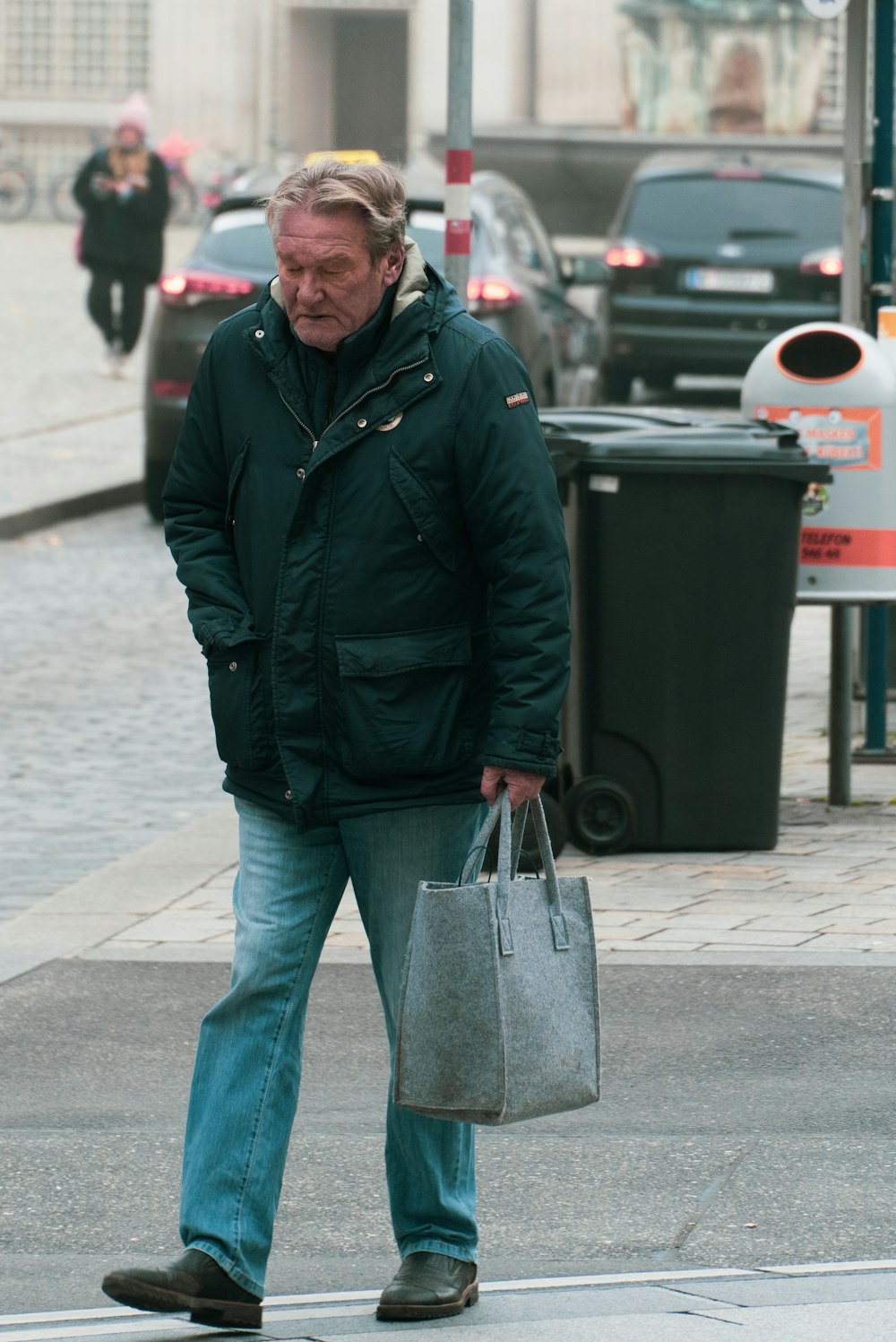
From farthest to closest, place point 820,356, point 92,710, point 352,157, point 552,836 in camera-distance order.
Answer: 1. point 352,157
2. point 92,710
3. point 820,356
4. point 552,836

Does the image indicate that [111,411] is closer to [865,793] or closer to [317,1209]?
[865,793]

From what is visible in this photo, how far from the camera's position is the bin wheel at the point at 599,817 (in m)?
7.00

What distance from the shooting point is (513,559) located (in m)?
3.74

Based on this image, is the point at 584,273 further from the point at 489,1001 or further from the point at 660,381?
the point at 489,1001

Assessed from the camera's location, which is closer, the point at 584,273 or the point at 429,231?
the point at 429,231

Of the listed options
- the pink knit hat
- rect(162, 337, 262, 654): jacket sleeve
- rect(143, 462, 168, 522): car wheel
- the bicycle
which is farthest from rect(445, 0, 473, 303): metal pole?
the bicycle

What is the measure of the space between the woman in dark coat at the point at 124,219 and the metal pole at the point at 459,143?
454 inches

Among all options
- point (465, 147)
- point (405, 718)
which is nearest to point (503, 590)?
point (405, 718)

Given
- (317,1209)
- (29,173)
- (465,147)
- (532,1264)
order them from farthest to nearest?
(29,173) → (465,147) → (317,1209) → (532,1264)

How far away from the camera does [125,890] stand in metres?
6.81

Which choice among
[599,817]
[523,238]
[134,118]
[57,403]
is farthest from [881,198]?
[134,118]

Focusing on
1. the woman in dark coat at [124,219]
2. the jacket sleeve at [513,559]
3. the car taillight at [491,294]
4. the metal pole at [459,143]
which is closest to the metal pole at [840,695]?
the metal pole at [459,143]

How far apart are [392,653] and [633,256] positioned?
1486 cm

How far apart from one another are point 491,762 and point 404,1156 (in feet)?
2.07
